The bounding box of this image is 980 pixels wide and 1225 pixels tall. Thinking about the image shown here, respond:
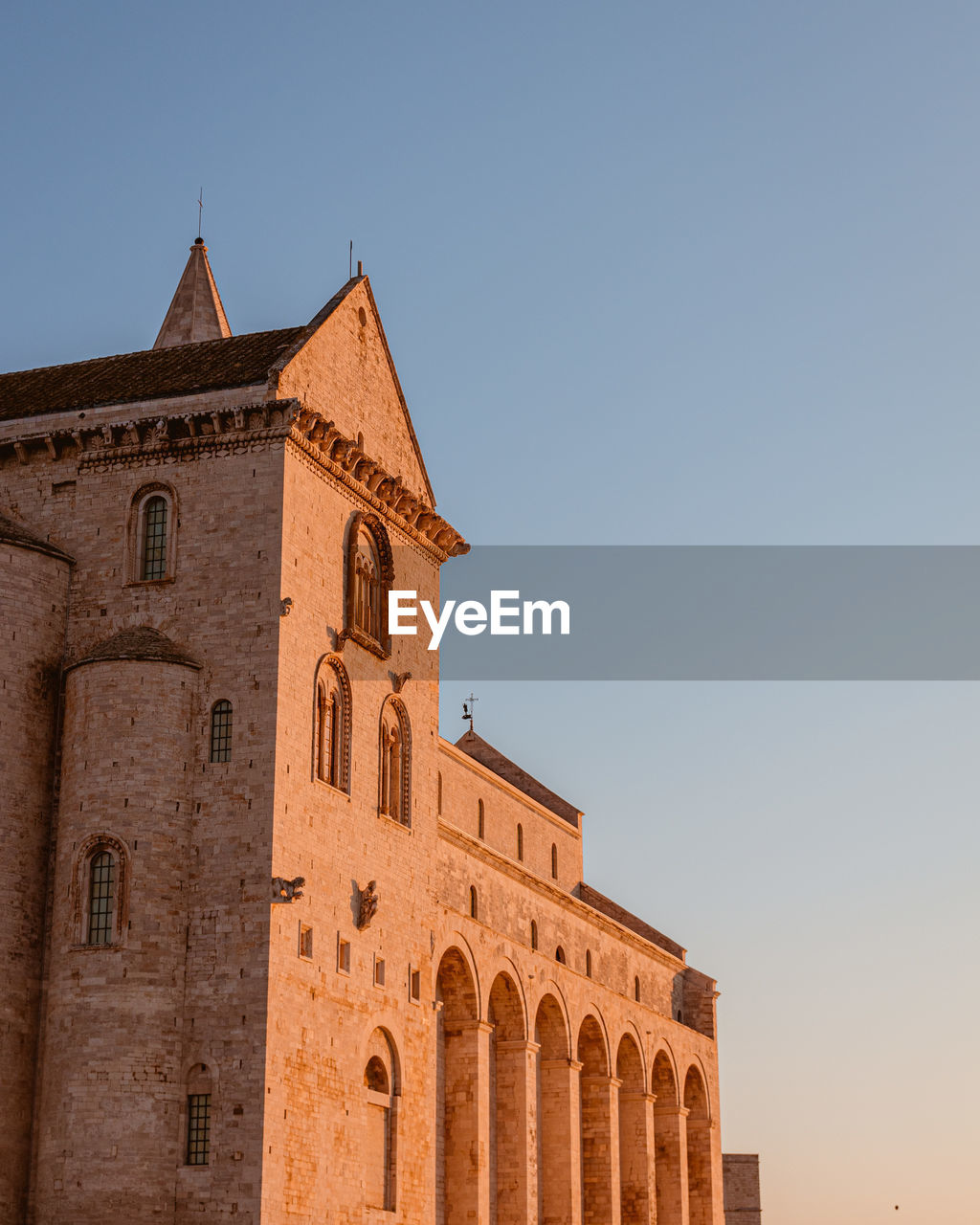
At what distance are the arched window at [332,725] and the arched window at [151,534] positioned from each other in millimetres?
3726

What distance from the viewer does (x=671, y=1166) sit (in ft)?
198

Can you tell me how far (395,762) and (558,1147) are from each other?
16.3 m

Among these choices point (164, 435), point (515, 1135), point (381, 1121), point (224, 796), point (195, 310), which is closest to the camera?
point (224, 796)

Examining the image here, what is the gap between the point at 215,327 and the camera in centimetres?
4641

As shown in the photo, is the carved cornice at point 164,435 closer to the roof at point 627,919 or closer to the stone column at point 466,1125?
the stone column at point 466,1125

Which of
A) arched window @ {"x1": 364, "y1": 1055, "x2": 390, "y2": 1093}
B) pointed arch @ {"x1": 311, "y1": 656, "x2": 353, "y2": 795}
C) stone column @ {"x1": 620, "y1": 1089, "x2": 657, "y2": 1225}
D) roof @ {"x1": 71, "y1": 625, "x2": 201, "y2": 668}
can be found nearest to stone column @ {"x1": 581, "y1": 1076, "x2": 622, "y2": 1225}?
stone column @ {"x1": 620, "y1": 1089, "x2": 657, "y2": 1225}

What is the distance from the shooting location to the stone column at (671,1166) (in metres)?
59.8

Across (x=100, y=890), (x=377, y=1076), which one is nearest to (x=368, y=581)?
(x=100, y=890)

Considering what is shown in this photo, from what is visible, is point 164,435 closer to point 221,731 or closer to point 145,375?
point 145,375

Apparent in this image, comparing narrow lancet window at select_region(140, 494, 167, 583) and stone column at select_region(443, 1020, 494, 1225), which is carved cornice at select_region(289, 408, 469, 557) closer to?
narrow lancet window at select_region(140, 494, 167, 583)

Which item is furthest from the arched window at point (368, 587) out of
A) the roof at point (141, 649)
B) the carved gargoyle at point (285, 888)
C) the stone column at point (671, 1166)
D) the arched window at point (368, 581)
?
the stone column at point (671, 1166)

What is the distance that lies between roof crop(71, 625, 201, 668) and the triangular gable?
525cm

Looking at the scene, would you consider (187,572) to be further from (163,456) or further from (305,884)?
(305,884)

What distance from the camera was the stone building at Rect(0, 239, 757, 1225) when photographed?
3195cm
